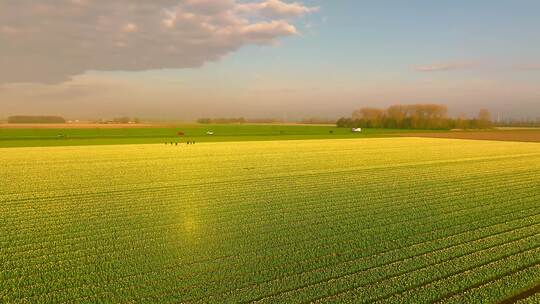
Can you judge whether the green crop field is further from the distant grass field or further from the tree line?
the tree line

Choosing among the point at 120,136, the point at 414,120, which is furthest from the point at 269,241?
the point at 414,120

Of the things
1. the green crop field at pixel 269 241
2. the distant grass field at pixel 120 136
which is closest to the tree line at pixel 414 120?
the distant grass field at pixel 120 136

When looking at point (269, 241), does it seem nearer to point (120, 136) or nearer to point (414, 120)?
point (120, 136)

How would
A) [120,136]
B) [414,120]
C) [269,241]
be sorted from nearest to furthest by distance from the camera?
[269,241], [120,136], [414,120]

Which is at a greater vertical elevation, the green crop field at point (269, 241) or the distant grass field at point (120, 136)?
the distant grass field at point (120, 136)

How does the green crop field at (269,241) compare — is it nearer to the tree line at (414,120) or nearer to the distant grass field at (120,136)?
the distant grass field at (120,136)

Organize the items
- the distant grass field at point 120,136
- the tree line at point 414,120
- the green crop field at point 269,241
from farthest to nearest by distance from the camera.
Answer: the tree line at point 414,120, the distant grass field at point 120,136, the green crop field at point 269,241

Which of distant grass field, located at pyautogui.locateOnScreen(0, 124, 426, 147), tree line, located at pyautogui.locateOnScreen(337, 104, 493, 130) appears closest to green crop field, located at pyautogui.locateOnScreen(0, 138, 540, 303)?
distant grass field, located at pyautogui.locateOnScreen(0, 124, 426, 147)

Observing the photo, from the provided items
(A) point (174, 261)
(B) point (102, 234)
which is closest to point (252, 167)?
(B) point (102, 234)
